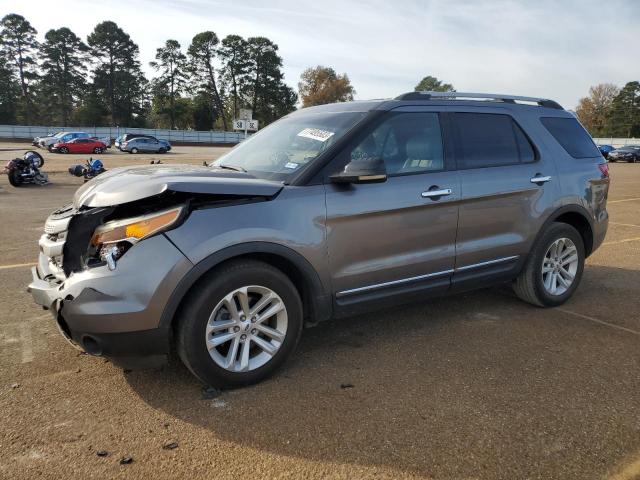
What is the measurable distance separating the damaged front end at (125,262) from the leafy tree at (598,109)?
340ft

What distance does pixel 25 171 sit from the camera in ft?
50.0

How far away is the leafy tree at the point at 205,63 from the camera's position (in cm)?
9019

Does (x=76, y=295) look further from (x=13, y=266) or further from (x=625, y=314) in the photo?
(x=625, y=314)

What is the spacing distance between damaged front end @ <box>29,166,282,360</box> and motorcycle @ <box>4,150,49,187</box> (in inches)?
554

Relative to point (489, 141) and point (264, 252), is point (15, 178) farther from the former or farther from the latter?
point (489, 141)

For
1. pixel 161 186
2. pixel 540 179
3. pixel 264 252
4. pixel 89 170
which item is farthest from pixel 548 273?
pixel 89 170

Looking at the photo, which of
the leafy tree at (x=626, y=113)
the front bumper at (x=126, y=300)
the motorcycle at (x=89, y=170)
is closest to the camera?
the front bumper at (x=126, y=300)

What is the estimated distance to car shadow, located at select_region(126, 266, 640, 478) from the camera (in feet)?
8.52

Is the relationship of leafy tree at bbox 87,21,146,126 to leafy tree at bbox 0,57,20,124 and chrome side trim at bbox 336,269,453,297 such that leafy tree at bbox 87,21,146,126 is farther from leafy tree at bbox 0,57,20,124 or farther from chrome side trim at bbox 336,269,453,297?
chrome side trim at bbox 336,269,453,297

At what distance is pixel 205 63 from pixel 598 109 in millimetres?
72871

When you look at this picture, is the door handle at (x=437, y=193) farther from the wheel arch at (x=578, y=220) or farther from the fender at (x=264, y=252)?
the wheel arch at (x=578, y=220)

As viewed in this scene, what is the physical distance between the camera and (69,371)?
3.38m

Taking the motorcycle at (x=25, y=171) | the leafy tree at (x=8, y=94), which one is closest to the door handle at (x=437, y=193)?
the motorcycle at (x=25, y=171)

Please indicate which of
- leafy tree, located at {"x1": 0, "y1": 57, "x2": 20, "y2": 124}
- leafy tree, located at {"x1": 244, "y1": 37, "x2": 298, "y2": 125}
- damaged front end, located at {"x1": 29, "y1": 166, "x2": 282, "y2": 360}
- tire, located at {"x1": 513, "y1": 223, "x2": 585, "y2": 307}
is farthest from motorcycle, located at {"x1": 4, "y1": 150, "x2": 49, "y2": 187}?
leafy tree, located at {"x1": 244, "y1": 37, "x2": 298, "y2": 125}
